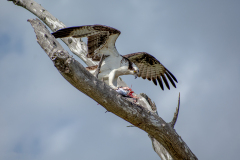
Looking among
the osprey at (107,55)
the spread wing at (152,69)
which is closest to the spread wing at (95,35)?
the osprey at (107,55)

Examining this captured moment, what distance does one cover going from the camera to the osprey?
6301 millimetres

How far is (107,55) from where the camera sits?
7.15 m

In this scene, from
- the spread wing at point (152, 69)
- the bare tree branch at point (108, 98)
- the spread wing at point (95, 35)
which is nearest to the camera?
the bare tree branch at point (108, 98)

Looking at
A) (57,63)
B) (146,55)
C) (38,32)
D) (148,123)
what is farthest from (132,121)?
(146,55)

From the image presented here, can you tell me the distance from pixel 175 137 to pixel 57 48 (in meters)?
2.97

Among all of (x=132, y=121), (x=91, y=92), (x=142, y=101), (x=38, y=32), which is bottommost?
(x=142, y=101)

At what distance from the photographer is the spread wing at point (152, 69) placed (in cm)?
830

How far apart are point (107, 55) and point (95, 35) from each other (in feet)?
2.26

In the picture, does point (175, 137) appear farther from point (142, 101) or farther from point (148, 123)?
point (142, 101)

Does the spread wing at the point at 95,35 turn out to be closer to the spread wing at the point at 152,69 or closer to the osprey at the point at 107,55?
the osprey at the point at 107,55

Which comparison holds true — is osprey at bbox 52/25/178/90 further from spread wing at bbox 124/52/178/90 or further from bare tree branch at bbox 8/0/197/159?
bare tree branch at bbox 8/0/197/159

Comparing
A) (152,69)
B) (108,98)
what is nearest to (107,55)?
(152,69)

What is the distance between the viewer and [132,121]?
5133 millimetres

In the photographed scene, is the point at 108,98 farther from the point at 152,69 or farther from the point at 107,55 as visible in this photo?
the point at 152,69
